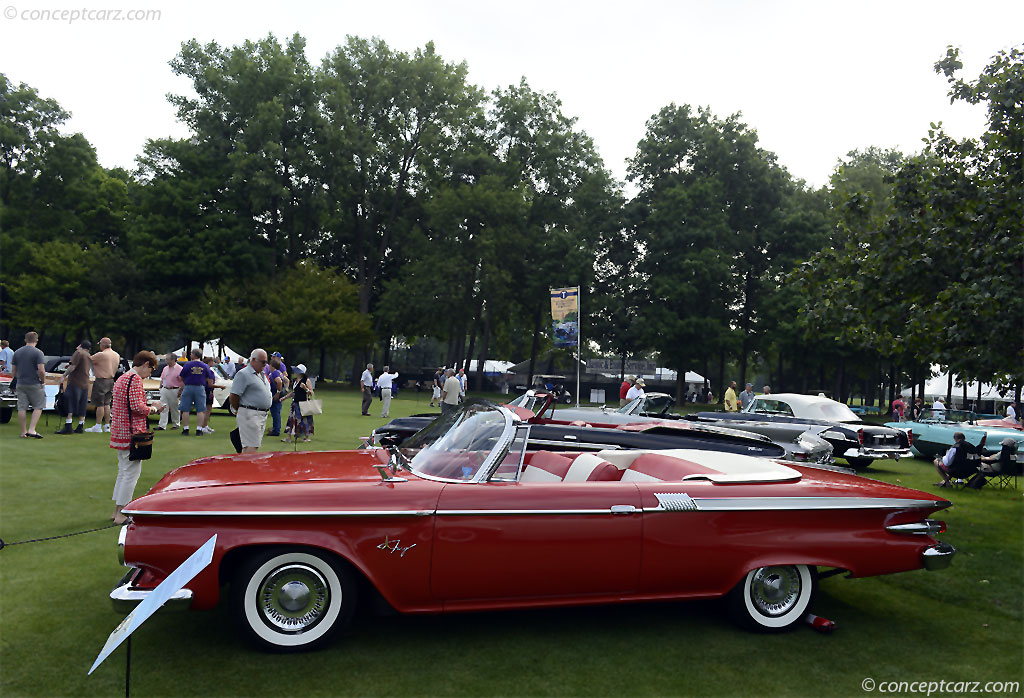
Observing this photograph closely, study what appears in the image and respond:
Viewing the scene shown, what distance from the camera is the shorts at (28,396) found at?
476 inches

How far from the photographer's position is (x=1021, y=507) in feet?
Result: 32.3

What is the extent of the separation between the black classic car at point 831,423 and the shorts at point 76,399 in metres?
11.3

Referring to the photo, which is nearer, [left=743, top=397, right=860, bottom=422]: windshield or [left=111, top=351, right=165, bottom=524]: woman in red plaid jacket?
[left=111, top=351, right=165, bottom=524]: woman in red plaid jacket

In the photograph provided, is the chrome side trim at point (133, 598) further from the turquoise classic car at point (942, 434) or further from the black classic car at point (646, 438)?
the turquoise classic car at point (942, 434)

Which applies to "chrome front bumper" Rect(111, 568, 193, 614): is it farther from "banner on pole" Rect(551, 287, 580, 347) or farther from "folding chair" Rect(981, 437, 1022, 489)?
"banner on pole" Rect(551, 287, 580, 347)

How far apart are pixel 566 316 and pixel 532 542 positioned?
2443 centimetres

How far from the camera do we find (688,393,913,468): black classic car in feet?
43.1

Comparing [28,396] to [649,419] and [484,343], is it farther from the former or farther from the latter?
[484,343]

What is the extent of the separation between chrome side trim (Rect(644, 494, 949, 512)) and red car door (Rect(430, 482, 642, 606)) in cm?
28

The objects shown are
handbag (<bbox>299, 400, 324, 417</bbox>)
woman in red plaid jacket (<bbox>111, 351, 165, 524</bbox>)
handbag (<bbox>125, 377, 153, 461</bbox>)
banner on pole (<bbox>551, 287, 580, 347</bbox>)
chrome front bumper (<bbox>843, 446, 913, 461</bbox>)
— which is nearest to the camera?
handbag (<bbox>125, 377, 153, 461</bbox>)

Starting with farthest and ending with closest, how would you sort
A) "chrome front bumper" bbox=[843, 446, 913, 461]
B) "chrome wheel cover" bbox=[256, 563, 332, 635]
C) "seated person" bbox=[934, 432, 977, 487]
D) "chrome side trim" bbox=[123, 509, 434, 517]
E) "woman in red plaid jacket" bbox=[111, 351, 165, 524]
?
"chrome front bumper" bbox=[843, 446, 913, 461] < "seated person" bbox=[934, 432, 977, 487] < "woman in red plaid jacket" bbox=[111, 351, 165, 524] < "chrome wheel cover" bbox=[256, 563, 332, 635] < "chrome side trim" bbox=[123, 509, 434, 517]

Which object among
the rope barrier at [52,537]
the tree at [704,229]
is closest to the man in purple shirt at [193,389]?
the rope barrier at [52,537]

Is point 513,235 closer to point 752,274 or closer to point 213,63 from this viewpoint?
point 752,274

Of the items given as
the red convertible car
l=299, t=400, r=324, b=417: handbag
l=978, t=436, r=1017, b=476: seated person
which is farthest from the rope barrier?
l=978, t=436, r=1017, b=476: seated person
